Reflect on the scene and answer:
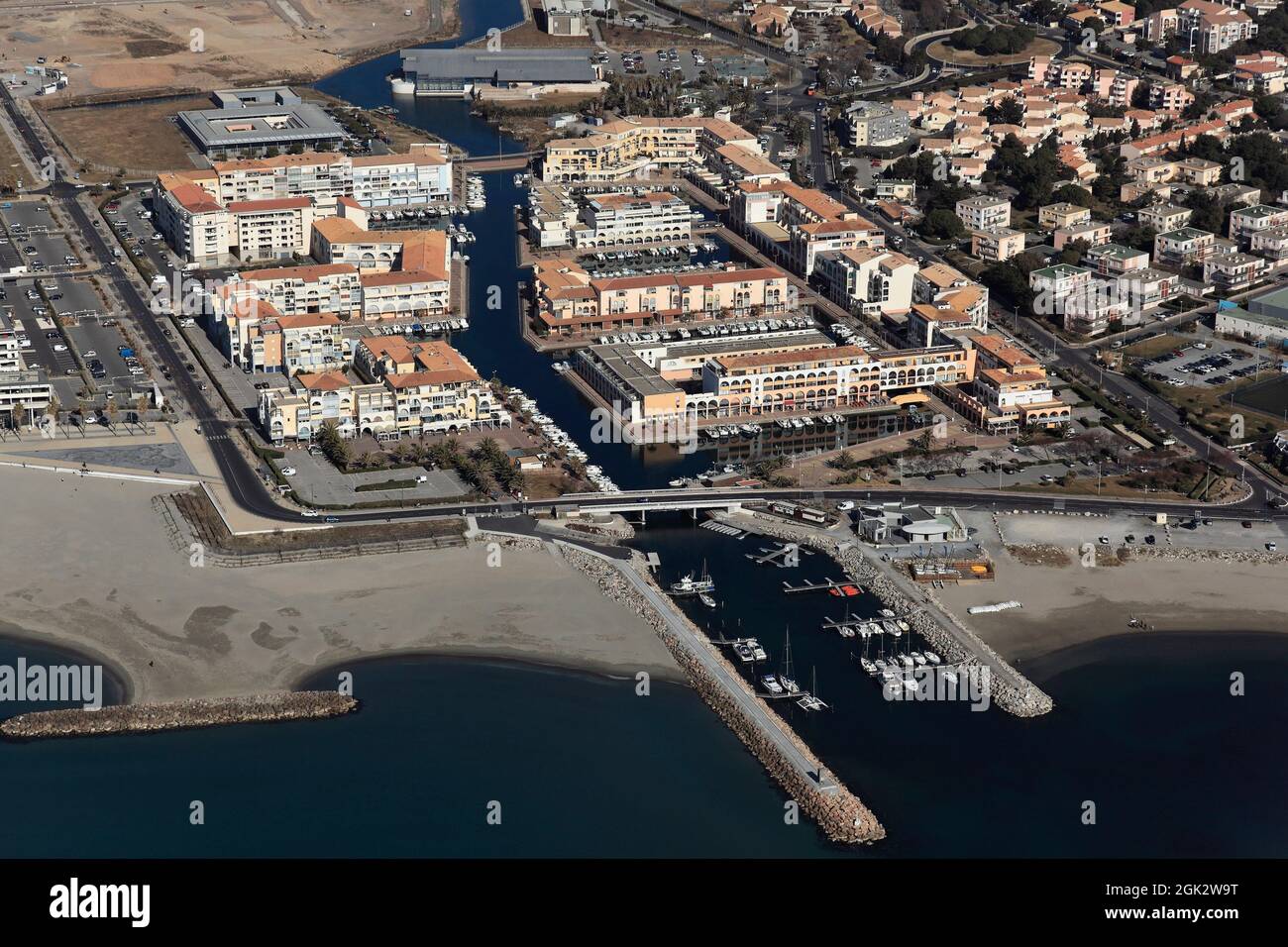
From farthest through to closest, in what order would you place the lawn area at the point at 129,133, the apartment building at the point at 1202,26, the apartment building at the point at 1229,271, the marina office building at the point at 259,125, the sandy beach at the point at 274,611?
the apartment building at the point at 1202,26
the marina office building at the point at 259,125
the lawn area at the point at 129,133
the apartment building at the point at 1229,271
the sandy beach at the point at 274,611

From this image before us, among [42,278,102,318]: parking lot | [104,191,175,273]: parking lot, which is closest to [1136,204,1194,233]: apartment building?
[104,191,175,273]: parking lot

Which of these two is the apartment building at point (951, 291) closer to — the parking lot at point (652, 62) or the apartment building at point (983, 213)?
the apartment building at point (983, 213)

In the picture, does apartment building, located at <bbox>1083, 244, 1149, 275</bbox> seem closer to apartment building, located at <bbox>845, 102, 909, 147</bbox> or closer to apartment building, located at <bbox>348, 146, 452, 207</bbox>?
apartment building, located at <bbox>845, 102, 909, 147</bbox>

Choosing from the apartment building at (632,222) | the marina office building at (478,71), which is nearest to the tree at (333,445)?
the apartment building at (632,222)

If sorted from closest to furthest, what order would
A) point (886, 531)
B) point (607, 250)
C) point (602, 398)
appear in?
point (886, 531)
point (602, 398)
point (607, 250)

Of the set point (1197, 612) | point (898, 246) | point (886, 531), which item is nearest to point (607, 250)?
point (898, 246)

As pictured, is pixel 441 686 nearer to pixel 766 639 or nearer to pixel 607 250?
pixel 766 639
